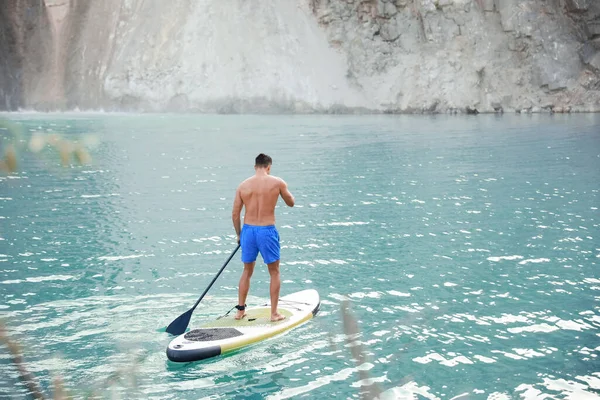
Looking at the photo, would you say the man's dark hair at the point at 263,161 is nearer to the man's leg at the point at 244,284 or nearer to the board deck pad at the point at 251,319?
the man's leg at the point at 244,284

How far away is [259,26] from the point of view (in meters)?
68.3

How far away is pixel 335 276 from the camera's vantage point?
12.6 metres

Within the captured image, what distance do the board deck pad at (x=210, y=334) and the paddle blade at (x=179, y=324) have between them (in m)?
0.23

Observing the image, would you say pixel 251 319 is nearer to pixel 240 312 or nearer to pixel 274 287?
pixel 240 312

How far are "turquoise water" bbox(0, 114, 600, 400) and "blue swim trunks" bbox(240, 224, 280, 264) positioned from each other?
44.7 inches

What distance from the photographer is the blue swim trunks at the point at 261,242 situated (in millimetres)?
9664

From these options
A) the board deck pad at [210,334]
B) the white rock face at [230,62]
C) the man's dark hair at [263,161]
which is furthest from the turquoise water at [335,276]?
the white rock face at [230,62]

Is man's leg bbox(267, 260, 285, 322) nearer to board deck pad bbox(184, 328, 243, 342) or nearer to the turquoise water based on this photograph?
the turquoise water

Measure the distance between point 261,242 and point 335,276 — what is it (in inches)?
126

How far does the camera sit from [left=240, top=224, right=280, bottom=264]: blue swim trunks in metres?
9.66

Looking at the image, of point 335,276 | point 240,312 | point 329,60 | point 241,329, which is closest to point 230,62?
point 329,60

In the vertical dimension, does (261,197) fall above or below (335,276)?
above

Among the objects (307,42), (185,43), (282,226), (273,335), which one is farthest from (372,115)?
(273,335)

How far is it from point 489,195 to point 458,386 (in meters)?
13.5
